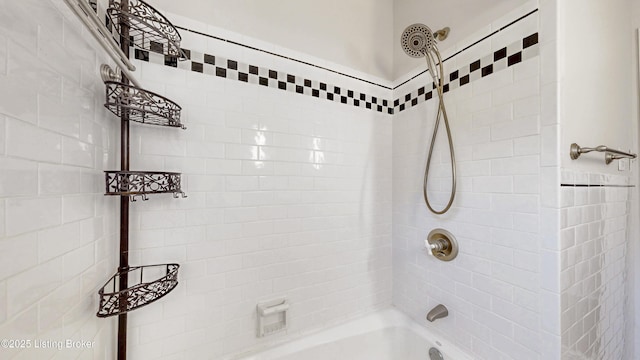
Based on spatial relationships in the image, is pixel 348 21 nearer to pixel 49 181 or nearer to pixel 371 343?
pixel 49 181

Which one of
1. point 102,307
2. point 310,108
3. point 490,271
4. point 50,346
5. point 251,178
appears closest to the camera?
point 50,346

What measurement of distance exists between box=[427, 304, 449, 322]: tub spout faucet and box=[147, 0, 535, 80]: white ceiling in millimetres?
1470

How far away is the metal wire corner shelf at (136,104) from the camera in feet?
2.50

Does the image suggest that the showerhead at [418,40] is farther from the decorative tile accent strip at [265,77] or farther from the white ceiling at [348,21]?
the decorative tile accent strip at [265,77]

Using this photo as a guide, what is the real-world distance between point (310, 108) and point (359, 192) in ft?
2.04

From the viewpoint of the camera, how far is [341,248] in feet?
4.86

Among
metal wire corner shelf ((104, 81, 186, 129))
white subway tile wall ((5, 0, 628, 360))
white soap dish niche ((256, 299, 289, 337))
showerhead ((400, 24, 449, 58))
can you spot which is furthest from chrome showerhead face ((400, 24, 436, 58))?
white soap dish niche ((256, 299, 289, 337))

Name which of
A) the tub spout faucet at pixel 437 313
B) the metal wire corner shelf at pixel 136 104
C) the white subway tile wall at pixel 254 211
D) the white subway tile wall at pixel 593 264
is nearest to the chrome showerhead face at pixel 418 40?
the white subway tile wall at pixel 254 211

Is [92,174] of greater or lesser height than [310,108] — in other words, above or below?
below

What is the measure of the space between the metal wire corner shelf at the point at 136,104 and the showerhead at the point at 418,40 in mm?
1149

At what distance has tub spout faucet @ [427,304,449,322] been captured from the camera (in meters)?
1.27

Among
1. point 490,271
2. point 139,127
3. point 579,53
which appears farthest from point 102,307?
point 579,53

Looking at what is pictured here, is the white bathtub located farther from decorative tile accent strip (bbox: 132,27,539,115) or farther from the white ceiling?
the white ceiling

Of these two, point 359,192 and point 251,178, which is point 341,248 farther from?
point 251,178
